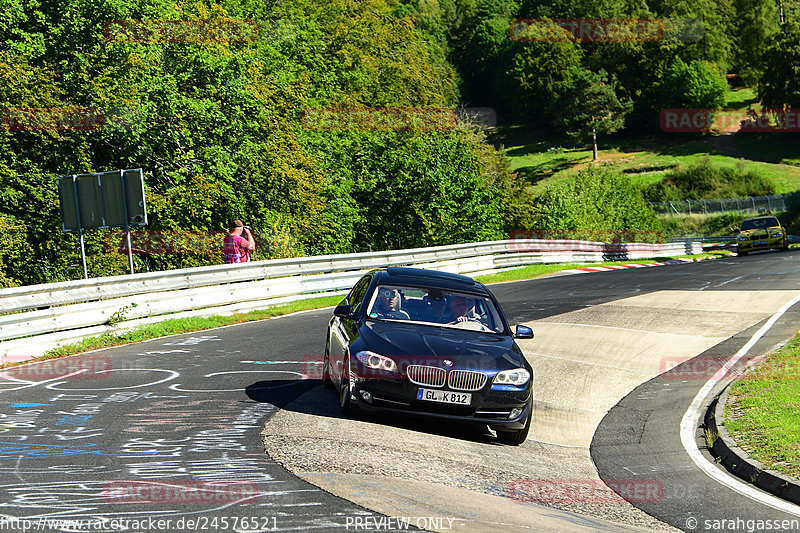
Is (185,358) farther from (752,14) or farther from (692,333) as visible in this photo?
(752,14)

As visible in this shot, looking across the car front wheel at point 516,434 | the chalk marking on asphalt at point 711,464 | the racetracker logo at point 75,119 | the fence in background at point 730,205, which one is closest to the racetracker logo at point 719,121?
the fence in background at point 730,205

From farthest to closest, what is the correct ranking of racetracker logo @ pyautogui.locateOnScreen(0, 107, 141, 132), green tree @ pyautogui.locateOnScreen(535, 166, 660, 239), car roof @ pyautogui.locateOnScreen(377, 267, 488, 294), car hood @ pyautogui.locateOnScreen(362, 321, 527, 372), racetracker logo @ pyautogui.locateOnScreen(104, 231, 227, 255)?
green tree @ pyautogui.locateOnScreen(535, 166, 660, 239)
racetracker logo @ pyautogui.locateOnScreen(104, 231, 227, 255)
racetracker logo @ pyautogui.locateOnScreen(0, 107, 141, 132)
car roof @ pyautogui.locateOnScreen(377, 267, 488, 294)
car hood @ pyautogui.locateOnScreen(362, 321, 527, 372)

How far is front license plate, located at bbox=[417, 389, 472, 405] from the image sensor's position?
810cm

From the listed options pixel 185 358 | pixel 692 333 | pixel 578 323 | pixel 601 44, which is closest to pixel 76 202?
pixel 185 358

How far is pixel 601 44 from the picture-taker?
134250mm

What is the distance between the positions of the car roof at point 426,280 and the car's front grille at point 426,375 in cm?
165

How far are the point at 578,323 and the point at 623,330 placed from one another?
97 centimetres

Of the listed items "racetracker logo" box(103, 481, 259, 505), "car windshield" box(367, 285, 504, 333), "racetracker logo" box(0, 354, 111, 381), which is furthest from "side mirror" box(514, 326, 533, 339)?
"racetracker logo" box(0, 354, 111, 381)

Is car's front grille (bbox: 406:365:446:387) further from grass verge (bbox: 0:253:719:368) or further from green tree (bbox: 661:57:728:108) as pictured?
green tree (bbox: 661:57:728:108)

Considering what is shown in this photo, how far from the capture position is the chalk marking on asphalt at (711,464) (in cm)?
680

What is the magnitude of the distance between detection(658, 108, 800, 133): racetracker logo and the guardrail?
95044 mm

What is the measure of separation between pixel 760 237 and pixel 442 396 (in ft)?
119

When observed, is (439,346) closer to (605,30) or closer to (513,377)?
(513,377)

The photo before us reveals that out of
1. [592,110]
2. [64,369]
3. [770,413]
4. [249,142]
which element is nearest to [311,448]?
[770,413]
